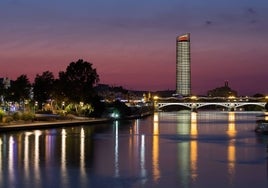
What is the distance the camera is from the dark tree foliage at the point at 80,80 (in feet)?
336

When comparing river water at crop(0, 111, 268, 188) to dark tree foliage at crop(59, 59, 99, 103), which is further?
dark tree foliage at crop(59, 59, 99, 103)

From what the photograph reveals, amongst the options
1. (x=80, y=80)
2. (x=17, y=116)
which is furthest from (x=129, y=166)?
(x=80, y=80)

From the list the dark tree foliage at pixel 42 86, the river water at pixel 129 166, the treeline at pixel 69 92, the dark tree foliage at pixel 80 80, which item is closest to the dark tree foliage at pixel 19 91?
the treeline at pixel 69 92

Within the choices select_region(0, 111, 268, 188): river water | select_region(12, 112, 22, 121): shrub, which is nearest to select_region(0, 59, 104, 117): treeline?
select_region(12, 112, 22, 121): shrub

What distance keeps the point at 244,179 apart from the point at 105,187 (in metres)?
6.21

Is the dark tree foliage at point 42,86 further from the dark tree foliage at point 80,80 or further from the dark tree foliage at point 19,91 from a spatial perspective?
the dark tree foliage at point 80,80

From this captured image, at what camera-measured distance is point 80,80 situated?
349 ft

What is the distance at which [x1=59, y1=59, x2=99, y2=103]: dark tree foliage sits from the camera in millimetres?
102312

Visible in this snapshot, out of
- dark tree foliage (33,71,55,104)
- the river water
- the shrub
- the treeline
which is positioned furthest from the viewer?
dark tree foliage (33,71,55,104)

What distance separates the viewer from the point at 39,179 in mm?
24266

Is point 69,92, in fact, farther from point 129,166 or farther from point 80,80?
point 129,166

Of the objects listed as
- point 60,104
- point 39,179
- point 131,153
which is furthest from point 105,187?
point 60,104

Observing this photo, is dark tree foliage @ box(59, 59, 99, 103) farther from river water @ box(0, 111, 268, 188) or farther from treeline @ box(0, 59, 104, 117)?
river water @ box(0, 111, 268, 188)

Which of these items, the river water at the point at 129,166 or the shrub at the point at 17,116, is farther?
the shrub at the point at 17,116
